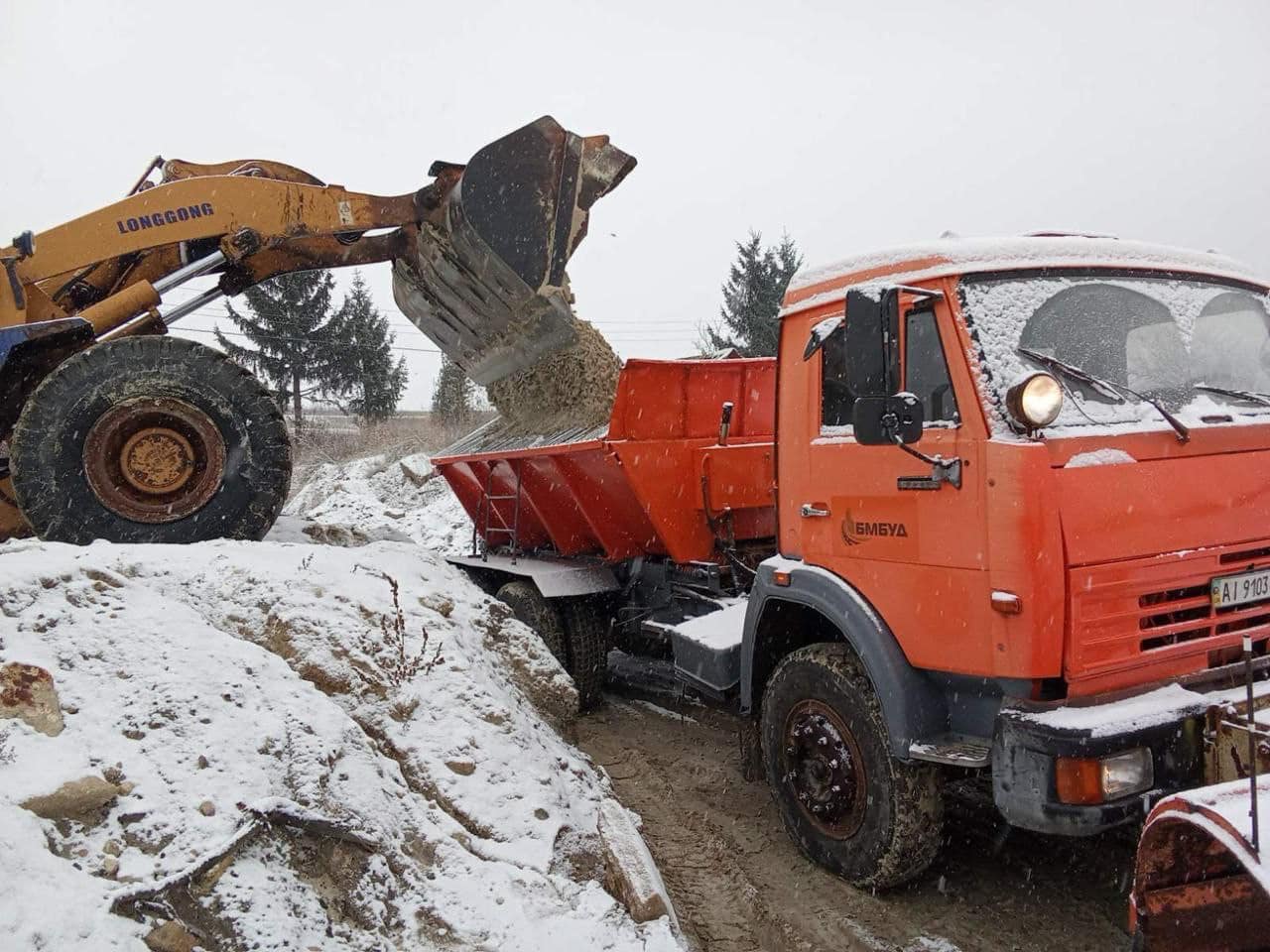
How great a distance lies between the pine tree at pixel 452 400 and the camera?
24062 mm

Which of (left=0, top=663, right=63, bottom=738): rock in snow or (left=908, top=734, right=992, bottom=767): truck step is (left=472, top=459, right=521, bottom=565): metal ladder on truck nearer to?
(left=0, top=663, right=63, bottom=738): rock in snow

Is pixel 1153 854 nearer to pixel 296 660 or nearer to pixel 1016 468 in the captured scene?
pixel 1016 468

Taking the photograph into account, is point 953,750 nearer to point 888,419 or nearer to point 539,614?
point 888,419

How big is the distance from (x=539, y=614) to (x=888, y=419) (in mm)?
4066

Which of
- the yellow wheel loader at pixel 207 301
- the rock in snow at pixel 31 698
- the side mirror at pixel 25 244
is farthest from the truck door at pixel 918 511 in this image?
the side mirror at pixel 25 244

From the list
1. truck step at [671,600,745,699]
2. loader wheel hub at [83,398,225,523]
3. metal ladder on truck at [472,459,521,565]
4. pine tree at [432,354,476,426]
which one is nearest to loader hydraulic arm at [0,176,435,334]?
loader wheel hub at [83,398,225,523]

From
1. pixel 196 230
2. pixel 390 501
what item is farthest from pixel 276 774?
pixel 390 501

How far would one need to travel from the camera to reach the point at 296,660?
387 centimetres

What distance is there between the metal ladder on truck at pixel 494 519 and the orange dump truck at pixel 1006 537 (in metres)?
3.09

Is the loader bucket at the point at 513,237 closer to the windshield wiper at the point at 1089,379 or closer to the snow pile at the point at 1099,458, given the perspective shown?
the windshield wiper at the point at 1089,379

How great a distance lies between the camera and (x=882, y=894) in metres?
3.62

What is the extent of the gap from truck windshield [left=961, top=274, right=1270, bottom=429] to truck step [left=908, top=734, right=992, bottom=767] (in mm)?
1167

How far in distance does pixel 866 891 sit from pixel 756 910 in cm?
48

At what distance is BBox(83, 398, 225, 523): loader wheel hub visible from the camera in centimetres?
552
